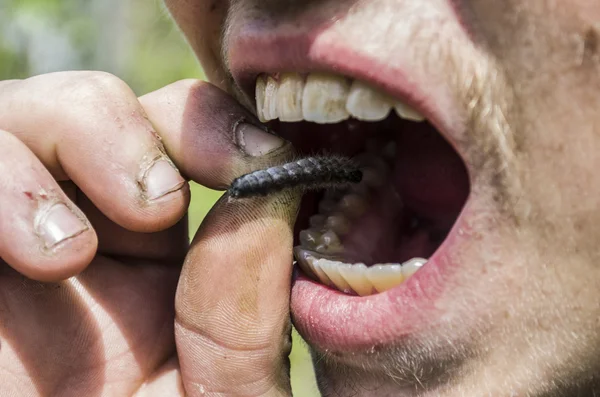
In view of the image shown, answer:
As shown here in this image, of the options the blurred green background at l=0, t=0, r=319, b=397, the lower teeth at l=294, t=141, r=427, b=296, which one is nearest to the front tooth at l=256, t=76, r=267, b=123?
the lower teeth at l=294, t=141, r=427, b=296

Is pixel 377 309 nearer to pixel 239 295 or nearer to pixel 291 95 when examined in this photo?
pixel 239 295

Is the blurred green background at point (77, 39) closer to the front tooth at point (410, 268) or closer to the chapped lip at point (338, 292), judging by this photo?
the chapped lip at point (338, 292)

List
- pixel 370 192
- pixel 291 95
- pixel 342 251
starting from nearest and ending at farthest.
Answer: pixel 291 95 < pixel 342 251 < pixel 370 192

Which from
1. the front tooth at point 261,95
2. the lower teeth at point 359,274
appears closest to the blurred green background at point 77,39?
the front tooth at point 261,95

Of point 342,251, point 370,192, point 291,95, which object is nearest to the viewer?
point 291,95

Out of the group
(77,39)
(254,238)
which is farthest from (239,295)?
(77,39)

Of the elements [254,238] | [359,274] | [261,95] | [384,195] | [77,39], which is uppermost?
[261,95]

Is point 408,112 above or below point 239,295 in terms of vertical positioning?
above
